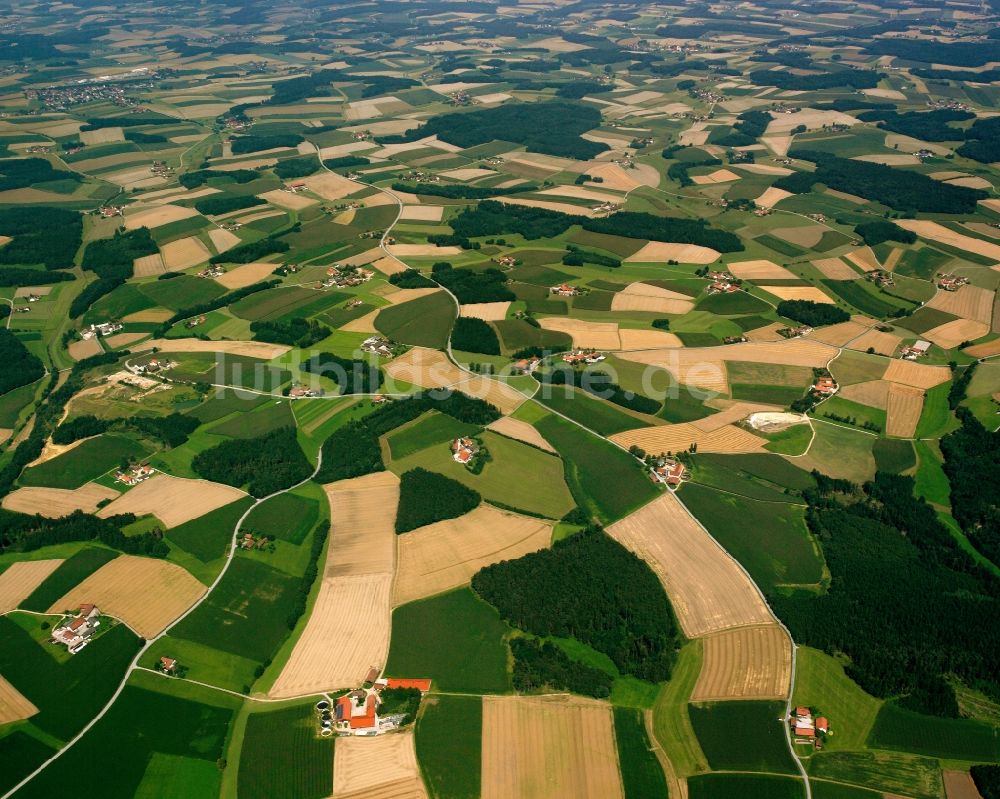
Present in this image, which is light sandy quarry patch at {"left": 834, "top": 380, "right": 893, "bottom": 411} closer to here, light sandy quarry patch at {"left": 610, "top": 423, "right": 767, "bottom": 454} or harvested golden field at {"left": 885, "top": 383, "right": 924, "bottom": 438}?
harvested golden field at {"left": 885, "top": 383, "right": 924, "bottom": 438}

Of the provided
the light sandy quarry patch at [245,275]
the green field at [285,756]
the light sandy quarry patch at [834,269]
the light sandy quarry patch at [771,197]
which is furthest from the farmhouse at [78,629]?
the light sandy quarry patch at [771,197]

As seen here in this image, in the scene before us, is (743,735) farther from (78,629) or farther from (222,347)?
(222,347)

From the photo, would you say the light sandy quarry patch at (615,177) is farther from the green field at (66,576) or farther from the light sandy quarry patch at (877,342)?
the green field at (66,576)

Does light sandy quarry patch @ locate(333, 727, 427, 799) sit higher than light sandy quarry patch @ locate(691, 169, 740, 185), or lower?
higher

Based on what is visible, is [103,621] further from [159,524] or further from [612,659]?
[612,659]

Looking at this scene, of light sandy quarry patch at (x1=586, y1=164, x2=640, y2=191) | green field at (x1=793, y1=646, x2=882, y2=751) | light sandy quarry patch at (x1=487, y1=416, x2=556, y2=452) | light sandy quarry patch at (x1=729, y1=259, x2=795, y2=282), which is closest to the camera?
green field at (x1=793, y1=646, x2=882, y2=751)

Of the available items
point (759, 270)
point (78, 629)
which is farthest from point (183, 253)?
point (759, 270)

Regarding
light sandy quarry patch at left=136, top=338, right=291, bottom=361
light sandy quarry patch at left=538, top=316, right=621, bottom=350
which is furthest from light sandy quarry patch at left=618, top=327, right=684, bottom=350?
light sandy quarry patch at left=136, top=338, right=291, bottom=361
